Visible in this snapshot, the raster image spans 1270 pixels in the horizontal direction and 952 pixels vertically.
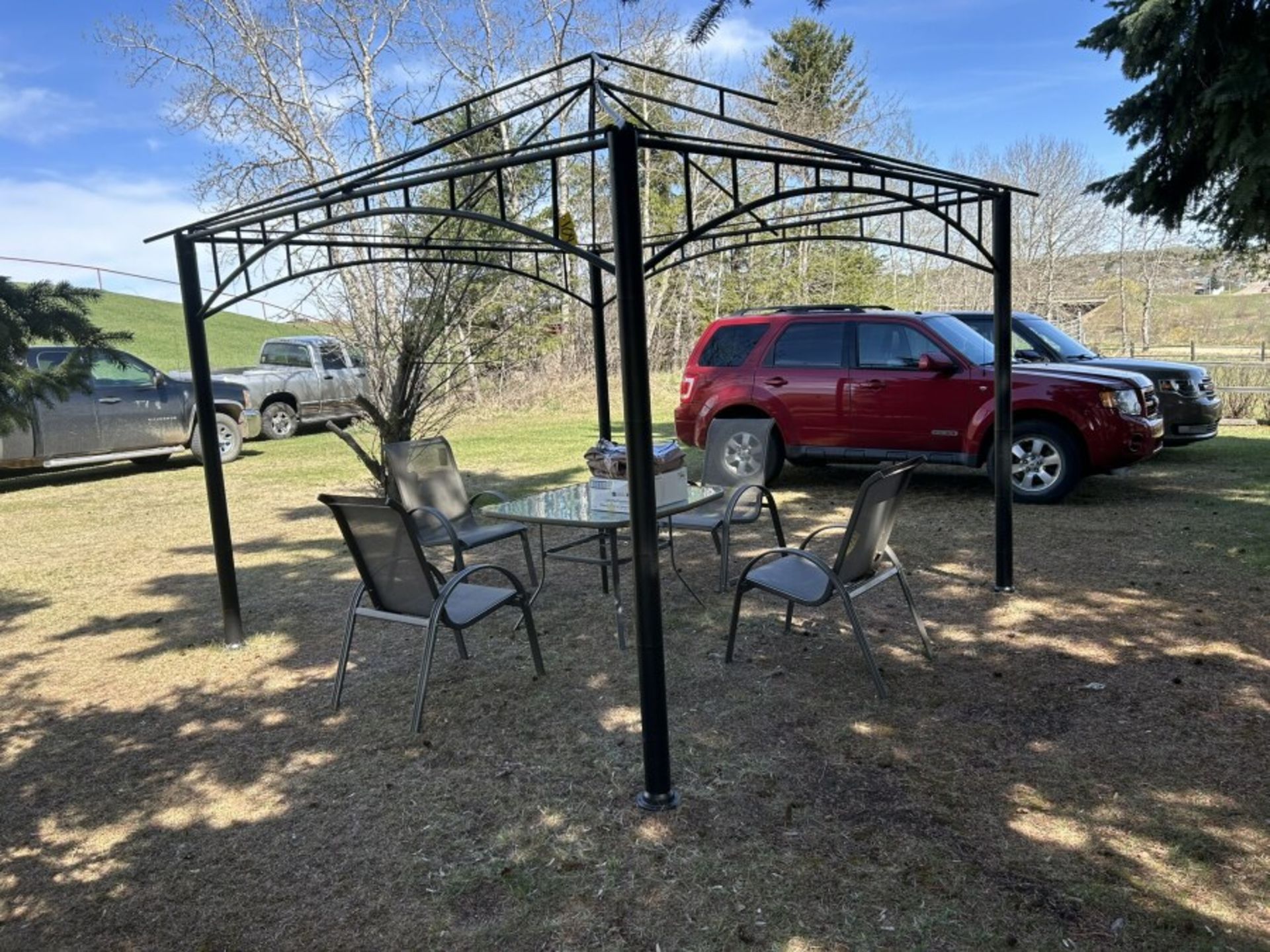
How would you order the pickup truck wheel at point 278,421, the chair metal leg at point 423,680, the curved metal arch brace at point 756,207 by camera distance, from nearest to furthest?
the curved metal arch brace at point 756,207, the chair metal leg at point 423,680, the pickup truck wheel at point 278,421

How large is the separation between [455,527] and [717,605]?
189 cm

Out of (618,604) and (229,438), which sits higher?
(229,438)

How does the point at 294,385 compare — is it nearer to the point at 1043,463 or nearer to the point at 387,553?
the point at 1043,463

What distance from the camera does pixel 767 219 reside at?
5.14 metres

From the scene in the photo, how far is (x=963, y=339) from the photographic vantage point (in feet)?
27.1

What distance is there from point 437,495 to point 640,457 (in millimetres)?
3486

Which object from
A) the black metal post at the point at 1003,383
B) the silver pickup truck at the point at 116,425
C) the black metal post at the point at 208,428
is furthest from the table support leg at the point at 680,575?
the silver pickup truck at the point at 116,425

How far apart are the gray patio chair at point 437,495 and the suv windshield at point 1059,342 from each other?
21.2 ft

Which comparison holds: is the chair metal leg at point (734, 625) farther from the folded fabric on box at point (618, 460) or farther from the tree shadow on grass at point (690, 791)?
the folded fabric on box at point (618, 460)

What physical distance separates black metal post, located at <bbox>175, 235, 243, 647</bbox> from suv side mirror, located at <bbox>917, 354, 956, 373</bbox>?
5.96 metres

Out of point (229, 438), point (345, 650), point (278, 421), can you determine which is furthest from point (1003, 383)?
point (278, 421)

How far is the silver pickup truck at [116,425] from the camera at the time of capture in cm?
1090

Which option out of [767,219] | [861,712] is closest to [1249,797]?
[861,712]

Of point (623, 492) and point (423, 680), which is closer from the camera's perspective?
point (423, 680)
